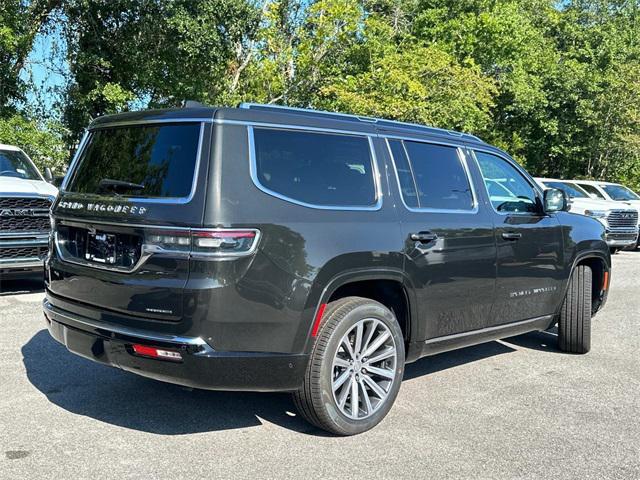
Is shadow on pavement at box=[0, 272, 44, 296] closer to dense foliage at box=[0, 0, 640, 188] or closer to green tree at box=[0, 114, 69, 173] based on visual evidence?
green tree at box=[0, 114, 69, 173]

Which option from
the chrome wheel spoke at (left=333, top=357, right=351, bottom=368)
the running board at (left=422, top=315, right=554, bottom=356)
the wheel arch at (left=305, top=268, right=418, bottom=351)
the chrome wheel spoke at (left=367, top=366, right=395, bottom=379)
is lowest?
the chrome wheel spoke at (left=367, top=366, right=395, bottom=379)

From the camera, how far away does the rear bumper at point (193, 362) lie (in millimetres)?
3482

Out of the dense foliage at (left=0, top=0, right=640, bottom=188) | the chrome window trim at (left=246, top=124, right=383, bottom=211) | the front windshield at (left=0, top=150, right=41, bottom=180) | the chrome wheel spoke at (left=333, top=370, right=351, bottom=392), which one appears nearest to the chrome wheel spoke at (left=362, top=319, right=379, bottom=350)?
the chrome wheel spoke at (left=333, top=370, right=351, bottom=392)

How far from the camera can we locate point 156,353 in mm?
3539

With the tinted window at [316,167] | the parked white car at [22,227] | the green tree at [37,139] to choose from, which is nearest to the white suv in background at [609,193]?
the green tree at [37,139]

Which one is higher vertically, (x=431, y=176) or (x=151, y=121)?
(x=151, y=121)

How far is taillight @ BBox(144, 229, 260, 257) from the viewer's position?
344 cm

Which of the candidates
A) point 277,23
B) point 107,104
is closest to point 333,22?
point 277,23

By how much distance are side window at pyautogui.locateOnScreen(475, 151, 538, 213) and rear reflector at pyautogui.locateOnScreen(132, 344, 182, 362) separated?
2.93 meters

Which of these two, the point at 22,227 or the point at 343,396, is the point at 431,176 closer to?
the point at 343,396

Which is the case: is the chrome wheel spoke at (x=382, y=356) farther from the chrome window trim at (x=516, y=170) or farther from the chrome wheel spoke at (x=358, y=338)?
the chrome window trim at (x=516, y=170)

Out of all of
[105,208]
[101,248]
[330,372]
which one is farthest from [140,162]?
[330,372]

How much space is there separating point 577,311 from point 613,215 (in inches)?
474

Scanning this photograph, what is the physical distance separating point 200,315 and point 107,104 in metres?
17.2
